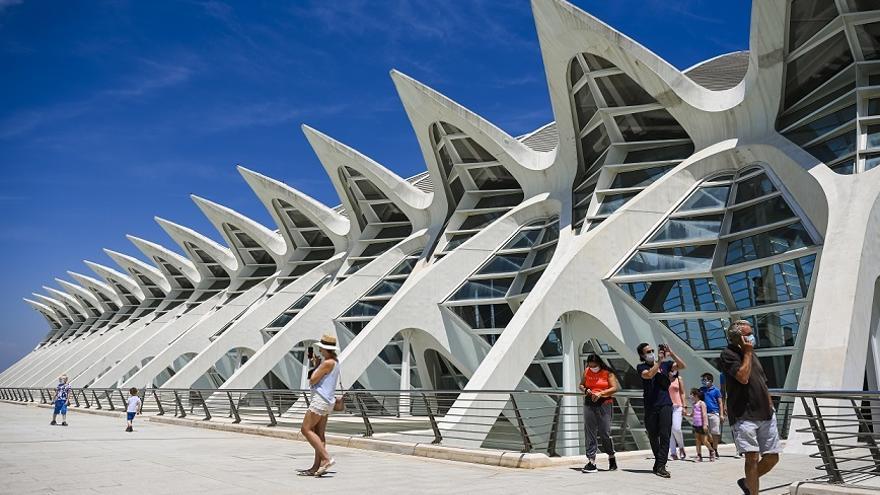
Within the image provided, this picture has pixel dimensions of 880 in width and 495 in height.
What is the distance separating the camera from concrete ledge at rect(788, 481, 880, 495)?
532 centimetres

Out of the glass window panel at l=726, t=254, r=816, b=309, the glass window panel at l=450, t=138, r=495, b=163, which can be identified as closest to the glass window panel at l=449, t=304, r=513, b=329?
the glass window panel at l=450, t=138, r=495, b=163

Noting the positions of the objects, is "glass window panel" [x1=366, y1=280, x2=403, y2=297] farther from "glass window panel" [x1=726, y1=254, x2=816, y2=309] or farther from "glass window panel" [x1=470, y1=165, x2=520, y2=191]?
"glass window panel" [x1=726, y1=254, x2=816, y2=309]

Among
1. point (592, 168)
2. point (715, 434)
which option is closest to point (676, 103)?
point (592, 168)

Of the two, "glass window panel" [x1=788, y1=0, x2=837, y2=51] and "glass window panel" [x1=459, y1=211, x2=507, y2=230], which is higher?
"glass window panel" [x1=788, y1=0, x2=837, y2=51]

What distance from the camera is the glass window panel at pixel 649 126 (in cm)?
2061

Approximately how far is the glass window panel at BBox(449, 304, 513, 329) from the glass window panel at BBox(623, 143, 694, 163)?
634cm

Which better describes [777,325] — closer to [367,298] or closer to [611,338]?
[611,338]

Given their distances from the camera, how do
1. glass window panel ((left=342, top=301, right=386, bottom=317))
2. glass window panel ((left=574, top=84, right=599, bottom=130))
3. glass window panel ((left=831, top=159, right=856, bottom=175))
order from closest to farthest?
glass window panel ((left=831, top=159, right=856, bottom=175))
glass window panel ((left=574, top=84, right=599, bottom=130))
glass window panel ((left=342, top=301, right=386, bottom=317))

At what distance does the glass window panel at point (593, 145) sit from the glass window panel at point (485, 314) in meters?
5.81

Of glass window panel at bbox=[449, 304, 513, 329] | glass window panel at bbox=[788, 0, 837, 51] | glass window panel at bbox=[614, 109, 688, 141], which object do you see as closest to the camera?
glass window panel at bbox=[788, 0, 837, 51]

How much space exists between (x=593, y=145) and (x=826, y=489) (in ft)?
59.8

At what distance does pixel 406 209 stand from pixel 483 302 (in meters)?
8.56

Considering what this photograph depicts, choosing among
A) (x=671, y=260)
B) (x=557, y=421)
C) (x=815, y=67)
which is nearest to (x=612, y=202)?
(x=671, y=260)

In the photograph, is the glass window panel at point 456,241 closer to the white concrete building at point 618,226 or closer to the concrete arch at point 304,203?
the white concrete building at point 618,226
